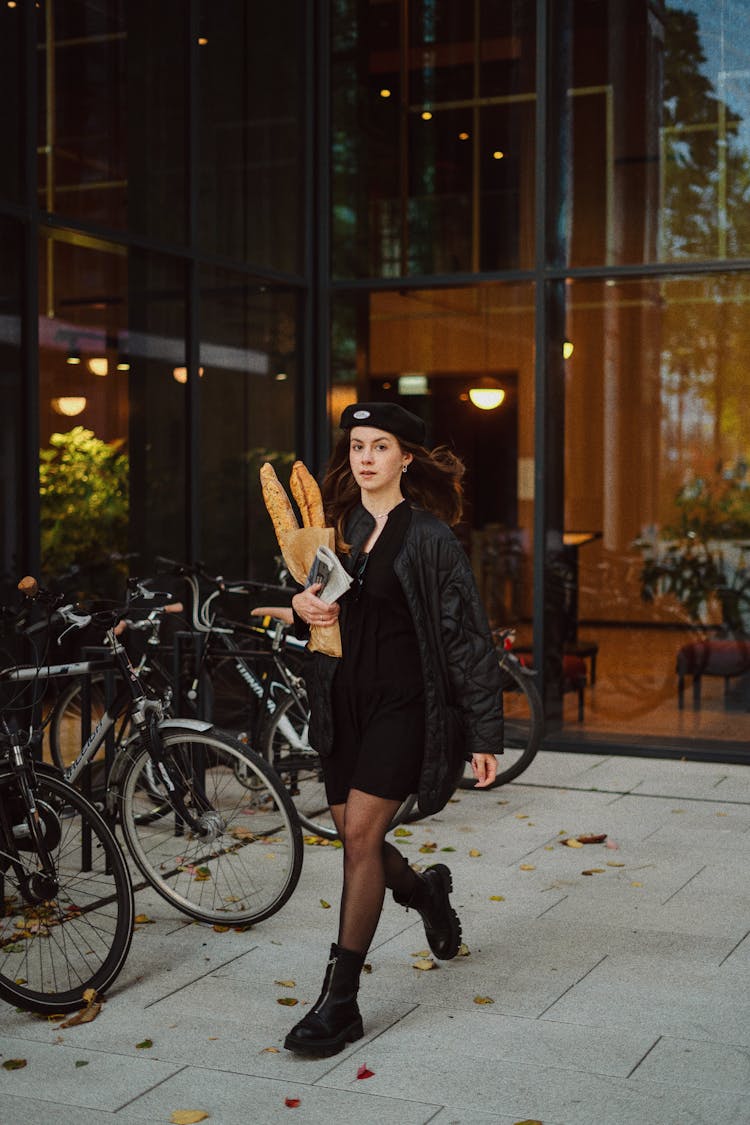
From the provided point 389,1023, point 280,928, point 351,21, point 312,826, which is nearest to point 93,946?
point 280,928

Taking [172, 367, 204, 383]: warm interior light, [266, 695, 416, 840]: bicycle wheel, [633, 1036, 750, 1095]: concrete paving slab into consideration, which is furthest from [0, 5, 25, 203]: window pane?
[633, 1036, 750, 1095]: concrete paving slab

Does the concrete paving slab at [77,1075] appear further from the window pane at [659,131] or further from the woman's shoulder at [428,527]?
the window pane at [659,131]

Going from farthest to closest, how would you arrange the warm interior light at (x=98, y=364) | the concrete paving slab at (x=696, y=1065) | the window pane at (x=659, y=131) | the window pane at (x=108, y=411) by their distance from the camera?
the window pane at (x=659, y=131), the warm interior light at (x=98, y=364), the window pane at (x=108, y=411), the concrete paving slab at (x=696, y=1065)

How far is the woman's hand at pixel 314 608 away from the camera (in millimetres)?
4191

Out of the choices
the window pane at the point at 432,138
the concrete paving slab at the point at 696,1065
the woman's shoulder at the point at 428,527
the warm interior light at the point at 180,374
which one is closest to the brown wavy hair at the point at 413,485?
the woman's shoulder at the point at 428,527

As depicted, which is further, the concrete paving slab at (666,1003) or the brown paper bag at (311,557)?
the concrete paving slab at (666,1003)

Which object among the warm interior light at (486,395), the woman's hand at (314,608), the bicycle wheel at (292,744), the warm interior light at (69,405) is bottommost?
the bicycle wheel at (292,744)

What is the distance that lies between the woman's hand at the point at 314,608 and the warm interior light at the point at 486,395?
581 cm

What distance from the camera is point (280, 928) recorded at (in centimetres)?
Result: 547

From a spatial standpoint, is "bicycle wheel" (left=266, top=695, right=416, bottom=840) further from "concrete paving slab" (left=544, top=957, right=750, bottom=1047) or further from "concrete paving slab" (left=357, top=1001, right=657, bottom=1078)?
"concrete paving slab" (left=357, top=1001, right=657, bottom=1078)

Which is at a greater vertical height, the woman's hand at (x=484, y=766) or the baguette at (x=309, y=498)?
the baguette at (x=309, y=498)

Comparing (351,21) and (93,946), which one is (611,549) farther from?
(93,946)

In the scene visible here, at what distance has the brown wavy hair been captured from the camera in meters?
4.59

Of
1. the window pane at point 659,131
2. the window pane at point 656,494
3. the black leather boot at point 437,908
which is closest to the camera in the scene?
the black leather boot at point 437,908
